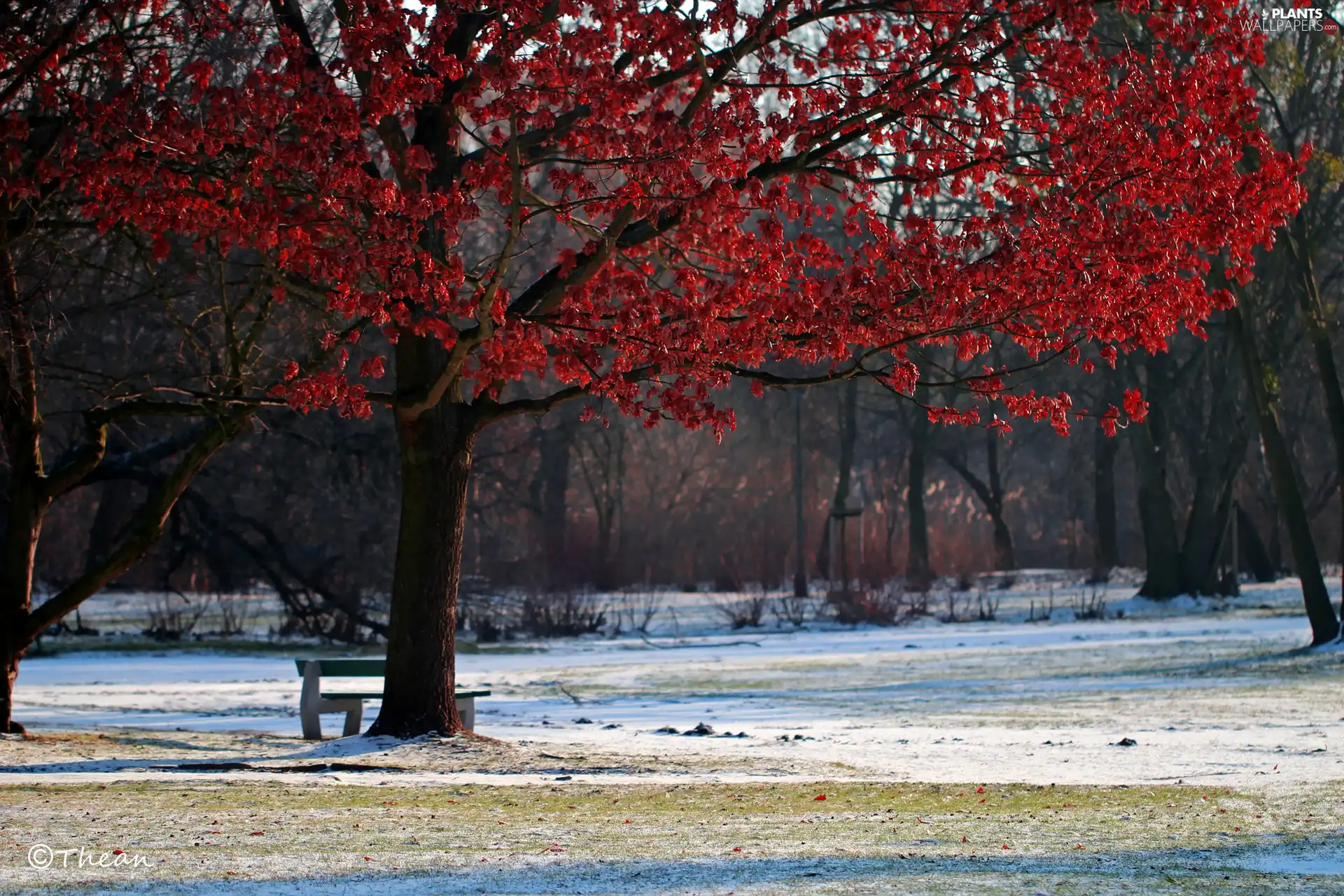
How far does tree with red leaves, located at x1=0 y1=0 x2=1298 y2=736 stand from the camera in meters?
10.1

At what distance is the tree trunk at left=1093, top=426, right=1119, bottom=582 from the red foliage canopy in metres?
33.6

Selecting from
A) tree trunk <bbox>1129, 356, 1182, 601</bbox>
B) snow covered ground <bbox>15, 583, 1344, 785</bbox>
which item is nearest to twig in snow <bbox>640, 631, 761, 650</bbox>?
snow covered ground <bbox>15, 583, 1344, 785</bbox>

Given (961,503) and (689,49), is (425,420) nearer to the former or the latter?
(689,49)

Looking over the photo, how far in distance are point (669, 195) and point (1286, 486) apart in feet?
51.1

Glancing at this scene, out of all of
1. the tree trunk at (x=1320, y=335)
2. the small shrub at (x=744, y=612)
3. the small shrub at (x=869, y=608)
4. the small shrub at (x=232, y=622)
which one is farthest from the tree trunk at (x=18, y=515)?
the small shrub at (x=869, y=608)

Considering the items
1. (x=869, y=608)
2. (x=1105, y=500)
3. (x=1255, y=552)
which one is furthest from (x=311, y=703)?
(x=1105, y=500)

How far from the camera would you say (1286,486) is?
2280cm

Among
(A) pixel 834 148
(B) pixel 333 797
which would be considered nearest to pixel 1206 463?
(A) pixel 834 148

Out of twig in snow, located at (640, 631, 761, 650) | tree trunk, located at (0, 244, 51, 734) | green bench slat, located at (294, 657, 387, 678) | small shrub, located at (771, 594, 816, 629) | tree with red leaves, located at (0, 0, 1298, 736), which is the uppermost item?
tree with red leaves, located at (0, 0, 1298, 736)

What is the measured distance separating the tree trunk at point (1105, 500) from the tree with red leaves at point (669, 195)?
33.8 meters

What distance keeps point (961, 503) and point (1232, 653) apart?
5576 centimetres

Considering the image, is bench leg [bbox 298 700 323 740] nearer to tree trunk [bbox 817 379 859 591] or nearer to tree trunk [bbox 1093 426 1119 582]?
tree trunk [bbox 817 379 859 591]

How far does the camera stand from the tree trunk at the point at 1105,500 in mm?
45031

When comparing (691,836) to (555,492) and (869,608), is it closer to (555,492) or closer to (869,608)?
(869,608)
